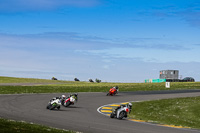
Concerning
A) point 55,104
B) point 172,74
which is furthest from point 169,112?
point 172,74

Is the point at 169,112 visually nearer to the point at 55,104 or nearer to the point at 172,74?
the point at 55,104

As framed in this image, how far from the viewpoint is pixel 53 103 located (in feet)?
85.6

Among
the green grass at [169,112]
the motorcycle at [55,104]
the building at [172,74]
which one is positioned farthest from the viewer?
the building at [172,74]

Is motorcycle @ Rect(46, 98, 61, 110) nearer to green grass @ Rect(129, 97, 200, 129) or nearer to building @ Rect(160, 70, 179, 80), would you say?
green grass @ Rect(129, 97, 200, 129)

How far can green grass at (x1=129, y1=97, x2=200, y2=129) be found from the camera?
965 inches

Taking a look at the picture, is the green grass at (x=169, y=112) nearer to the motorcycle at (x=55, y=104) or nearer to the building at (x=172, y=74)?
the motorcycle at (x=55, y=104)

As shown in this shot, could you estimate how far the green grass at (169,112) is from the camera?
2452 centimetres

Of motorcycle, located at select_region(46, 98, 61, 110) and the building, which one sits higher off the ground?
the building

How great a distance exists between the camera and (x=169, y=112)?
96.6ft

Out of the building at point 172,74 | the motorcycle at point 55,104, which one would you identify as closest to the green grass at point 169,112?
the motorcycle at point 55,104

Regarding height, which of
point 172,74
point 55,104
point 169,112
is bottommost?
point 169,112

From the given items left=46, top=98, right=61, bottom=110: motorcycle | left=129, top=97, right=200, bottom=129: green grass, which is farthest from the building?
left=46, top=98, right=61, bottom=110: motorcycle

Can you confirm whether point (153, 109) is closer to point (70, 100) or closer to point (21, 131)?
point (70, 100)

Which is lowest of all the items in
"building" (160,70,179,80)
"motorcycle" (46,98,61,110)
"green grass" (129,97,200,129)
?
"green grass" (129,97,200,129)
